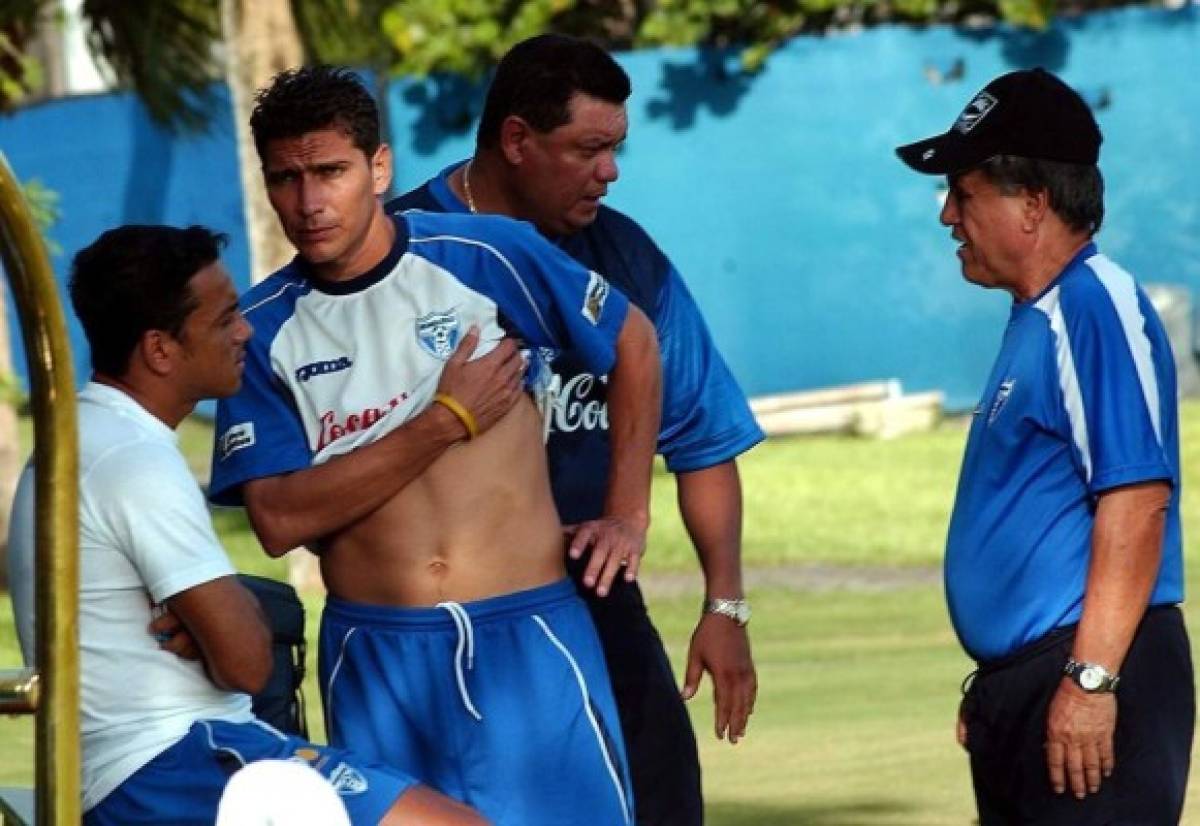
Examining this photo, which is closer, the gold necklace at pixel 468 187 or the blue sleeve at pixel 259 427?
the blue sleeve at pixel 259 427

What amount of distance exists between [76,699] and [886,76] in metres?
19.2

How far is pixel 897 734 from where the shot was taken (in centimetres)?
960

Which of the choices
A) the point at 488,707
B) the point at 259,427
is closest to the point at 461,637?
the point at 488,707

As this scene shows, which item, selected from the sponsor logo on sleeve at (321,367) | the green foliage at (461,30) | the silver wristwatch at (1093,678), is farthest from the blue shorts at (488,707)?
the green foliage at (461,30)

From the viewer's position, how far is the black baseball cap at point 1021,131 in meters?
4.84

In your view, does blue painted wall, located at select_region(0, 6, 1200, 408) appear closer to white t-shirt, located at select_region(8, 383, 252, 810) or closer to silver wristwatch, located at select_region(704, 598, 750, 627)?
silver wristwatch, located at select_region(704, 598, 750, 627)

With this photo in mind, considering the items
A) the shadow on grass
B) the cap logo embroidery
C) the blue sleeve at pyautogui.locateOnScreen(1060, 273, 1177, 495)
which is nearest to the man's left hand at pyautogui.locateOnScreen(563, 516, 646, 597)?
the blue sleeve at pyautogui.locateOnScreen(1060, 273, 1177, 495)

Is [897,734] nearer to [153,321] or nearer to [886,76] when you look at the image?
[153,321]

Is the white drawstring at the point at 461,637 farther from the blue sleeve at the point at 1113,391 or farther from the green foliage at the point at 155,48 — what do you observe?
the green foliage at the point at 155,48

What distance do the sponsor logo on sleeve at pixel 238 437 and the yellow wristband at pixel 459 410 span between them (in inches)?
15.2

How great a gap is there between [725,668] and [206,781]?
56.0 inches

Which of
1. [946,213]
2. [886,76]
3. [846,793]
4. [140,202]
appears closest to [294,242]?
[946,213]

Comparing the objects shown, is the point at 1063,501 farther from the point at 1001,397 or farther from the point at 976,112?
the point at 976,112

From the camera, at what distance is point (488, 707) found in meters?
4.82
